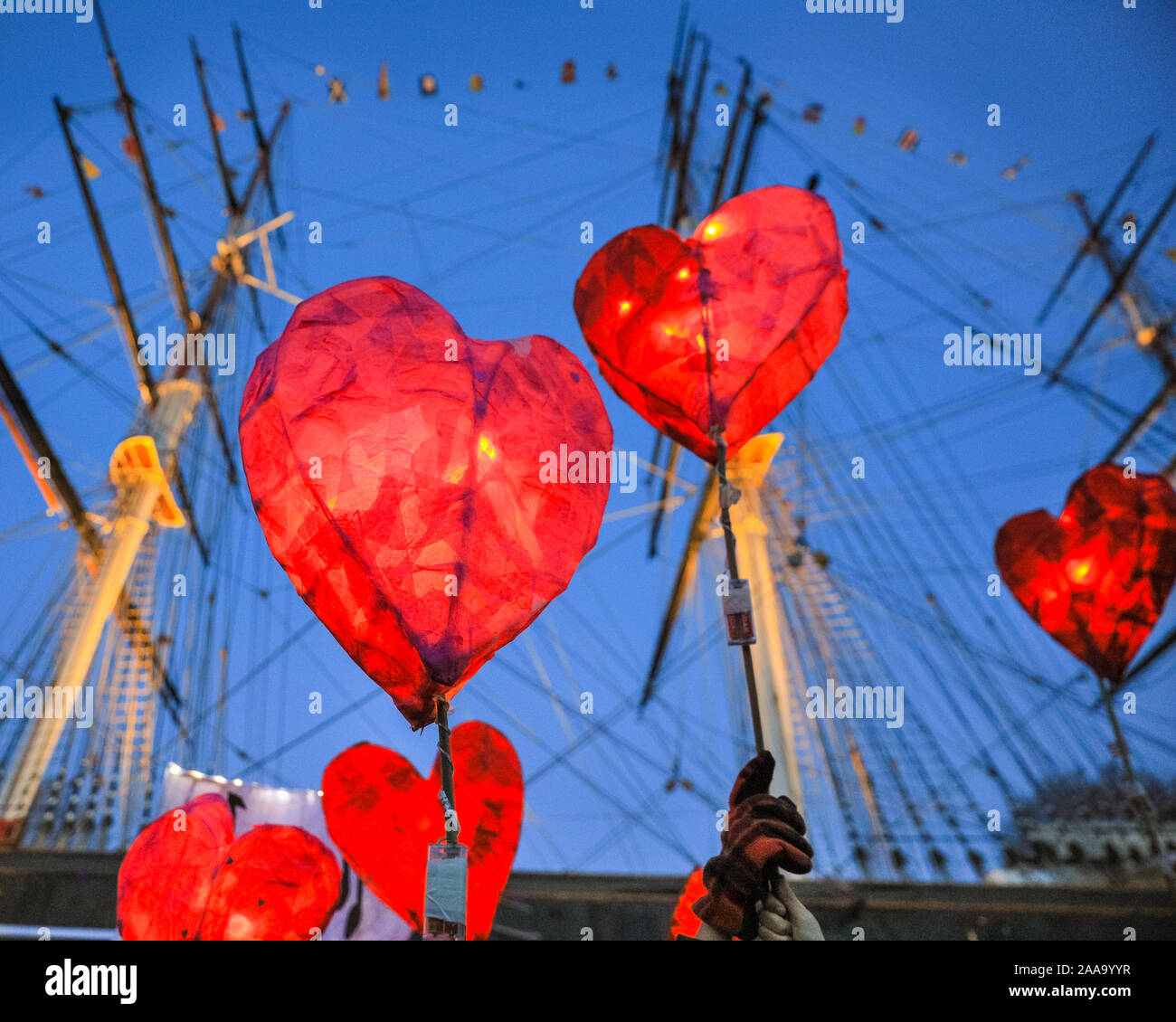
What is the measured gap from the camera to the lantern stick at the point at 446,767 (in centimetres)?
180

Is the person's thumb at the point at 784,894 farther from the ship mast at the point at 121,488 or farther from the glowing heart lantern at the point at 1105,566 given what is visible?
the ship mast at the point at 121,488

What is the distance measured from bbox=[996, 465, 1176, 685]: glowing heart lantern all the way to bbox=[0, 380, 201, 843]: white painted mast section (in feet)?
27.7

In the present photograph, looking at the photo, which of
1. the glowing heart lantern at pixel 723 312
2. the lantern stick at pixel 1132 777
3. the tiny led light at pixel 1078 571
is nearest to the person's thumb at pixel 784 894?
the glowing heart lantern at pixel 723 312

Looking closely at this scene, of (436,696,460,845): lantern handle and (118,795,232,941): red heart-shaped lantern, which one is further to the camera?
(118,795,232,941): red heart-shaped lantern

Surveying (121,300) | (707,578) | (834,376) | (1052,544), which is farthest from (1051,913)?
(121,300)

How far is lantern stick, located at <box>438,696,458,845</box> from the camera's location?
1.80 m

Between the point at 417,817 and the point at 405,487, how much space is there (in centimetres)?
199

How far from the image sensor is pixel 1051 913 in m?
6.53

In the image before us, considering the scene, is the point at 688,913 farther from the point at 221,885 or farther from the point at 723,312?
the point at 723,312

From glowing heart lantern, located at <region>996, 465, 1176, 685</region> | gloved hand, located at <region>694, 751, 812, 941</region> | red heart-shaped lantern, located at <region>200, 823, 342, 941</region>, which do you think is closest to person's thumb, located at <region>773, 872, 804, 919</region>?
gloved hand, located at <region>694, 751, 812, 941</region>

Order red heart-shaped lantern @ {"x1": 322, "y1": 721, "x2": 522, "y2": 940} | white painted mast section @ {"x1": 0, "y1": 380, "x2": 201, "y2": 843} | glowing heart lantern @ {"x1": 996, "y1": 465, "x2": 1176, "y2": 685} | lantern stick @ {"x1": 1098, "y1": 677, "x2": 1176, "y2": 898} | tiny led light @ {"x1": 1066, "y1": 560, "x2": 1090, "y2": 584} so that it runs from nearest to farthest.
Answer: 1. red heart-shaped lantern @ {"x1": 322, "y1": 721, "x2": 522, "y2": 940}
2. lantern stick @ {"x1": 1098, "y1": 677, "x2": 1176, "y2": 898}
3. glowing heart lantern @ {"x1": 996, "y1": 465, "x2": 1176, "y2": 685}
4. tiny led light @ {"x1": 1066, "y1": 560, "x2": 1090, "y2": 584}
5. white painted mast section @ {"x1": 0, "y1": 380, "x2": 201, "y2": 843}

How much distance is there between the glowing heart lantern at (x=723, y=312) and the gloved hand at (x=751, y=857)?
1.35 m

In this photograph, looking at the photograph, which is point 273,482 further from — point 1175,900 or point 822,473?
point 822,473

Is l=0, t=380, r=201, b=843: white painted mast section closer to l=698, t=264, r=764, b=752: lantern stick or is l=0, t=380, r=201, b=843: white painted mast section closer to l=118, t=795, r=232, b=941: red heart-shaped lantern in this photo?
l=118, t=795, r=232, b=941: red heart-shaped lantern
